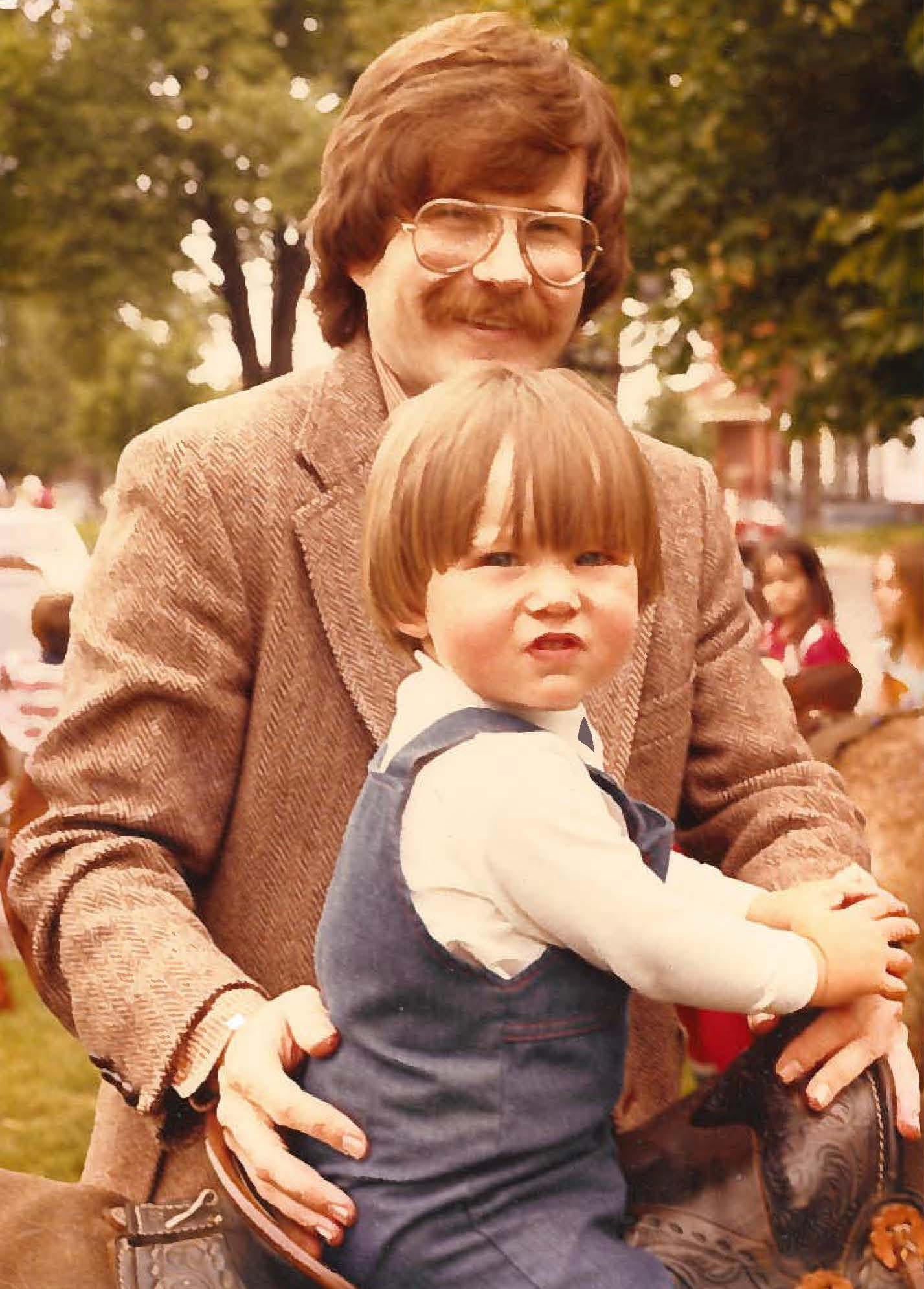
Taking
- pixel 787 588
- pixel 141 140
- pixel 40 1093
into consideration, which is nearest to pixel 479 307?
pixel 40 1093

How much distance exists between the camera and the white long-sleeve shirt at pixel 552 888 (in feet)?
4.66

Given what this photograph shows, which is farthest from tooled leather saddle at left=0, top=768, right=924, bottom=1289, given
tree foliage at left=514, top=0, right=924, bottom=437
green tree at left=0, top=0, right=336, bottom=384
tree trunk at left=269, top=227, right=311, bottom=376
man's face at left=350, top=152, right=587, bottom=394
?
green tree at left=0, top=0, right=336, bottom=384

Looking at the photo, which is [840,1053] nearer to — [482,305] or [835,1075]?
[835,1075]

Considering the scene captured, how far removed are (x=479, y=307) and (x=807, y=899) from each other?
808 mm

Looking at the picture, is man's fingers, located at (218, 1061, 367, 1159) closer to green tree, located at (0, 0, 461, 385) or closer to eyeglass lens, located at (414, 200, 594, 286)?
eyeglass lens, located at (414, 200, 594, 286)

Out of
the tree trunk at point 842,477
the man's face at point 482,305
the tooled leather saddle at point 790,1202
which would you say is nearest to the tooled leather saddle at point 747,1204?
the tooled leather saddle at point 790,1202

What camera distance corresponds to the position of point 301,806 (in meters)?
2.05

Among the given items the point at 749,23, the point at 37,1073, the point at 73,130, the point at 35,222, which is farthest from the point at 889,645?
the point at 35,222

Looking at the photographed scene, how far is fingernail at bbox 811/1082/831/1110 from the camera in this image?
1551 mm

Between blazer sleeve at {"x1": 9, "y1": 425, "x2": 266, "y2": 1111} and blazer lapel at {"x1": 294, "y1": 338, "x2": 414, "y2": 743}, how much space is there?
0.34ft

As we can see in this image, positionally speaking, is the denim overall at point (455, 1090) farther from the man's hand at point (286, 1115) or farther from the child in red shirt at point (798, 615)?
the child in red shirt at point (798, 615)

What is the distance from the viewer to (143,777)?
1.91 metres

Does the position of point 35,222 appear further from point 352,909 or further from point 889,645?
point 352,909

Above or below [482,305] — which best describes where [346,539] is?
below
